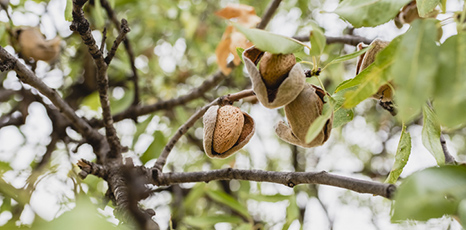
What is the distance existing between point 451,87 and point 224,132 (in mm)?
Result: 447

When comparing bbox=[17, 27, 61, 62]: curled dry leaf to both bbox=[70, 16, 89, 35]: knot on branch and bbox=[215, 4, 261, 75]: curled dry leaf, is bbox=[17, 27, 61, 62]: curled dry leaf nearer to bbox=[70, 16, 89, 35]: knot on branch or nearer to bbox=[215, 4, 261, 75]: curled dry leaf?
bbox=[215, 4, 261, 75]: curled dry leaf

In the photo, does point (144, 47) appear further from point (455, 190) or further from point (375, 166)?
point (455, 190)

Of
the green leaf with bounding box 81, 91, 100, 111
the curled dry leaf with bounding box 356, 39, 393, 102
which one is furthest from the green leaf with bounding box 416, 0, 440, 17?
the green leaf with bounding box 81, 91, 100, 111

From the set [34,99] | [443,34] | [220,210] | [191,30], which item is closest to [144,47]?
[191,30]

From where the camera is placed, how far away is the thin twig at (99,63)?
723 millimetres

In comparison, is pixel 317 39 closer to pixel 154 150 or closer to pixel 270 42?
pixel 270 42

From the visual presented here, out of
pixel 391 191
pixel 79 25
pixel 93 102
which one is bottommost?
pixel 93 102

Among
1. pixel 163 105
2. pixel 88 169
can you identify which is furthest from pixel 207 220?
pixel 88 169

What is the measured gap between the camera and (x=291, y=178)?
698 mm

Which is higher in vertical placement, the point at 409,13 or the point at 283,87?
the point at 283,87

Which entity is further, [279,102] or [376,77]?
[279,102]

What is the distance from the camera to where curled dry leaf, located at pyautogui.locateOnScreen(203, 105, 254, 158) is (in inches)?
31.0

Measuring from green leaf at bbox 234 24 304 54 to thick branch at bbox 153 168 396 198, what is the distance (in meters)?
0.22

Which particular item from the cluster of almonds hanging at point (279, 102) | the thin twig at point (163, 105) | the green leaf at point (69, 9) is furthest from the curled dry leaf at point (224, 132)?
the thin twig at point (163, 105)
